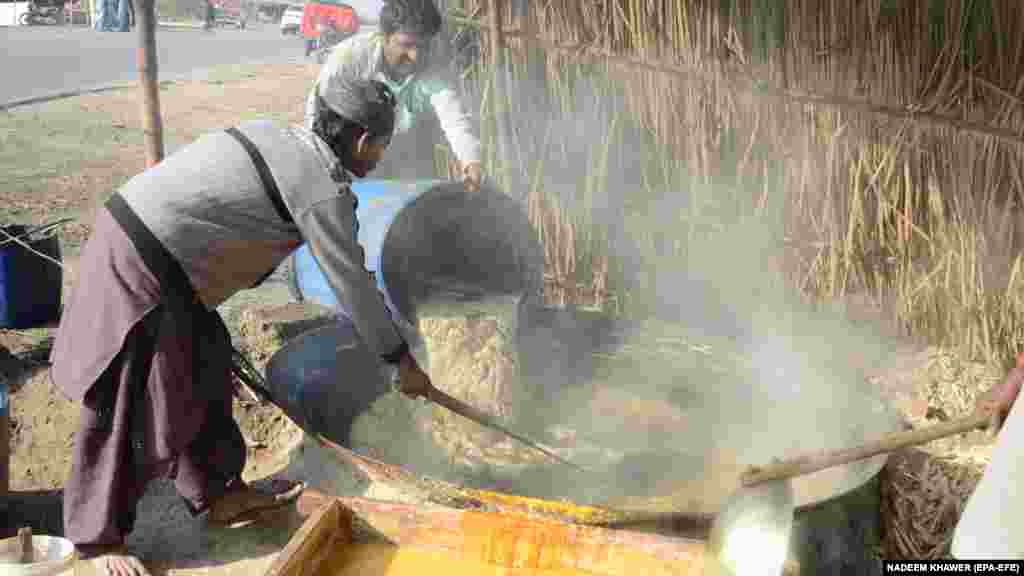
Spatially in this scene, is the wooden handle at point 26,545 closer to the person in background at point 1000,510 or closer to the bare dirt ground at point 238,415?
the bare dirt ground at point 238,415

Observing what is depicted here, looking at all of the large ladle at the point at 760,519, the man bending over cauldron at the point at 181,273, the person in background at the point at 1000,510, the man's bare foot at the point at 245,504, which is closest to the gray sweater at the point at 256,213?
the man bending over cauldron at the point at 181,273

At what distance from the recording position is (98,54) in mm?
18828

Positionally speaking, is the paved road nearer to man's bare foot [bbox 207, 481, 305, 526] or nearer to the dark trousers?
man's bare foot [bbox 207, 481, 305, 526]

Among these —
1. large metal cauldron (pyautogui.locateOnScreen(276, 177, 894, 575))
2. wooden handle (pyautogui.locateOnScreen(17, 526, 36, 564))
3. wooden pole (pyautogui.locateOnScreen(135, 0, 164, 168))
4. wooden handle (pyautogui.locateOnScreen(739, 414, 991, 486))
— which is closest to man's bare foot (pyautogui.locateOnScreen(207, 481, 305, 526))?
large metal cauldron (pyautogui.locateOnScreen(276, 177, 894, 575))

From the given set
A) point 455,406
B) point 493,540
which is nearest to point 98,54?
point 455,406

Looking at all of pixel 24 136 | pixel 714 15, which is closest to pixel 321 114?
pixel 714 15

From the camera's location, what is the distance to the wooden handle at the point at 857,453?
7.17 ft

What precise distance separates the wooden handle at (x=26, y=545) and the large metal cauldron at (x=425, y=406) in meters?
0.94

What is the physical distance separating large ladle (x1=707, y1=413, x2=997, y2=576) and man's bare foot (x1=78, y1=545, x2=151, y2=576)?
203 cm

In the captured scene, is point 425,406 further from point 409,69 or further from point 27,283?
point 27,283

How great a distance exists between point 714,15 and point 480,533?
3.51 m

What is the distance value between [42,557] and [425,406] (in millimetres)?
1579

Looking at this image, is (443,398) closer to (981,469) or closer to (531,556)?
(531,556)

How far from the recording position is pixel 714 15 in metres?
5.00
